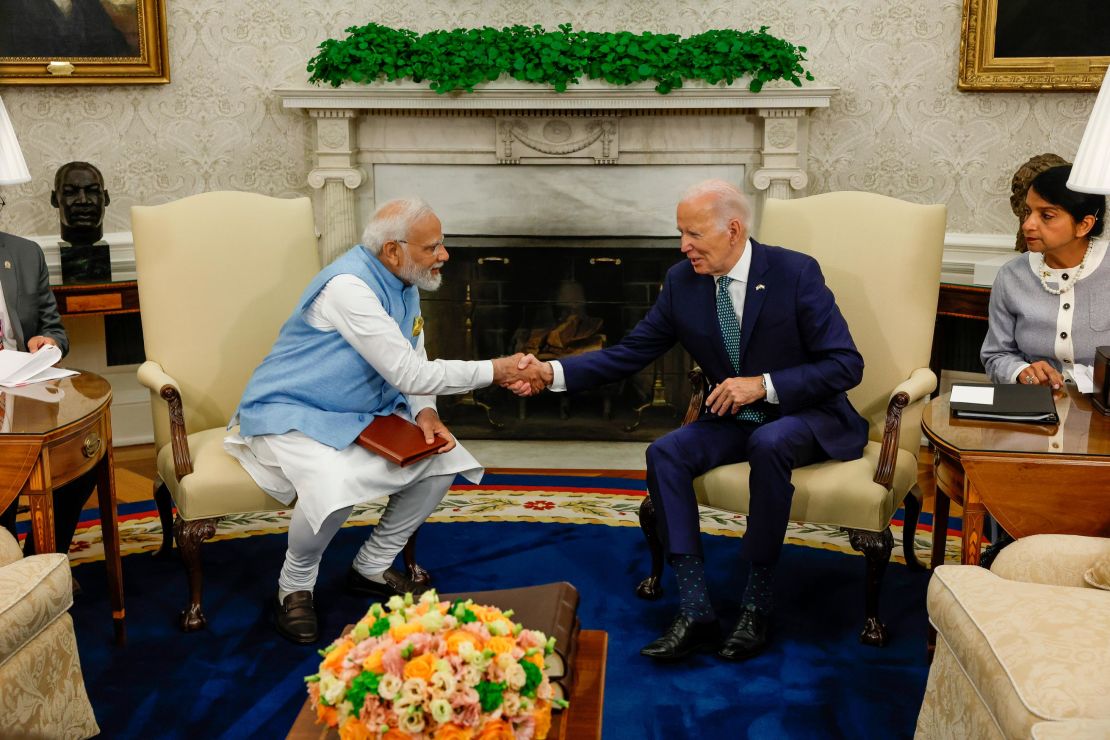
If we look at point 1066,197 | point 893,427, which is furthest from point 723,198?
point 1066,197

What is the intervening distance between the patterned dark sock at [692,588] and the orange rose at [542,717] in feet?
4.12

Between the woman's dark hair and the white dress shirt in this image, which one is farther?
the white dress shirt

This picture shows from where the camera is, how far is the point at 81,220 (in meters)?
4.68

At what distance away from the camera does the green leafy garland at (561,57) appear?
4.80m

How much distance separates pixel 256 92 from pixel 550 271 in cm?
160

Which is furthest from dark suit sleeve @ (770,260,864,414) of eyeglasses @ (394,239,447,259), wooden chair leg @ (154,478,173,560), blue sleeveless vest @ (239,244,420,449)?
wooden chair leg @ (154,478,173,560)

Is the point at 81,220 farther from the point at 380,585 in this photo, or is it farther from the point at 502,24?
the point at 380,585

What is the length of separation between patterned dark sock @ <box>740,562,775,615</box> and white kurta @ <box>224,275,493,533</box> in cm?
90

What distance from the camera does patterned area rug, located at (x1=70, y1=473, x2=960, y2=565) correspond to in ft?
12.9

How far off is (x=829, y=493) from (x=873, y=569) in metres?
0.25

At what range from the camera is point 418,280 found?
3.30 meters

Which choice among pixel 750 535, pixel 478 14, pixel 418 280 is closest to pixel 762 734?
pixel 750 535

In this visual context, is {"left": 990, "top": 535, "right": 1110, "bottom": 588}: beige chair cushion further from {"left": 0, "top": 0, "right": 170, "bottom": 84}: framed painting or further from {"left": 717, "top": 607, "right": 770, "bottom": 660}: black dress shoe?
{"left": 0, "top": 0, "right": 170, "bottom": 84}: framed painting

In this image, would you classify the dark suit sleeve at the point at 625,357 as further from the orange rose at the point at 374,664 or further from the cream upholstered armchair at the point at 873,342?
the orange rose at the point at 374,664
